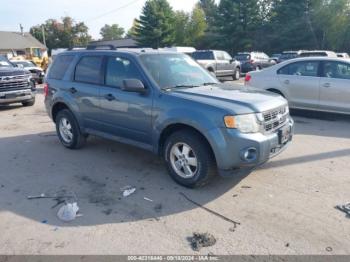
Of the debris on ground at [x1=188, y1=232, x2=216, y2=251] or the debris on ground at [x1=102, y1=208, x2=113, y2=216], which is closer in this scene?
the debris on ground at [x1=188, y1=232, x2=216, y2=251]

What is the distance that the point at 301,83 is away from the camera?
877 cm

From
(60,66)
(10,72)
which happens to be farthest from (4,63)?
(60,66)

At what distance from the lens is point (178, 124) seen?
4.64 metres

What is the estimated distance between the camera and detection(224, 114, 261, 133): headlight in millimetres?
4164

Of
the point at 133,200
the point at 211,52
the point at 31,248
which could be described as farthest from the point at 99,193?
the point at 211,52

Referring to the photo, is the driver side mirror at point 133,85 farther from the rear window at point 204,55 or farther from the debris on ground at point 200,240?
the rear window at point 204,55

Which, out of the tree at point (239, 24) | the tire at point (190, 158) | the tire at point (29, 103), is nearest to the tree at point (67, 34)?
the tree at point (239, 24)

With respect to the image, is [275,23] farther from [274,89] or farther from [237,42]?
[274,89]

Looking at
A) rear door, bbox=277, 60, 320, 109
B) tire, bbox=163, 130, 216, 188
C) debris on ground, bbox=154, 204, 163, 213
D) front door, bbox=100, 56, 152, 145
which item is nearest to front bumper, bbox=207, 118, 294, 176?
tire, bbox=163, 130, 216, 188

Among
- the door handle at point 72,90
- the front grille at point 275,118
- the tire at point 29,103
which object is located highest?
the door handle at point 72,90

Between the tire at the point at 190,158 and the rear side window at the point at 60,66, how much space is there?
296 centimetres

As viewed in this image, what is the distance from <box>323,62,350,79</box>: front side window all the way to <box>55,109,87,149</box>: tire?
5.98 metres

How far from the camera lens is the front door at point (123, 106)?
5.02 metres

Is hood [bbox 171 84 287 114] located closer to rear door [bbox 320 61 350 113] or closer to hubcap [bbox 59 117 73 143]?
hubcap [bbox 59 117 73 143]
